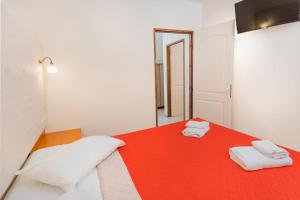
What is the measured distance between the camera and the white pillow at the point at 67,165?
0.96 metres

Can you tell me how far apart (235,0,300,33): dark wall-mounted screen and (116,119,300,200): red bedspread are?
161 cm

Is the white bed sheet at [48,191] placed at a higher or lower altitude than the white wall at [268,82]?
lower

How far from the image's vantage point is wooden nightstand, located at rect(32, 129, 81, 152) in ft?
6.58

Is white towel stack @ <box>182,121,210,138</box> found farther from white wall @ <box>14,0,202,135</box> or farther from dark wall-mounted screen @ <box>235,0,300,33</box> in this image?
dark wall-mounted screen @ <box>235,0,300,33</box>

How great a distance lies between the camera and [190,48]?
135 inches

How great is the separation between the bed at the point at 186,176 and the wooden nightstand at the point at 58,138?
3.16ft

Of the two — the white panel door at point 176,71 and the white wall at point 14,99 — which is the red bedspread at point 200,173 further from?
the white panel door at point 176,71

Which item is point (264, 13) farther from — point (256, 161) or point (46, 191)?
point (46, 191)

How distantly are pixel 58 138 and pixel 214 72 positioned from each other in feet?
8.88

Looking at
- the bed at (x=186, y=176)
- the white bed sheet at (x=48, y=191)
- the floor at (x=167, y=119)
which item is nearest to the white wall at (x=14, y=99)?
the white bed sheet at (x=48, y=191)

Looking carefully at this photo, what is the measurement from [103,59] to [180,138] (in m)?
1.71

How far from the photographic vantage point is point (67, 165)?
1.04 m

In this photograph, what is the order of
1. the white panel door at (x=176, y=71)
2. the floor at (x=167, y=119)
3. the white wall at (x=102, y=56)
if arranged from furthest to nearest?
the white panel door at (x=176, y=71), the floor at (x=167, y=119), the white wall at (x=102, y=56)

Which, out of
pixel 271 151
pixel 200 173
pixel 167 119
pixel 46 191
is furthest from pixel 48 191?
pixel 167 119
